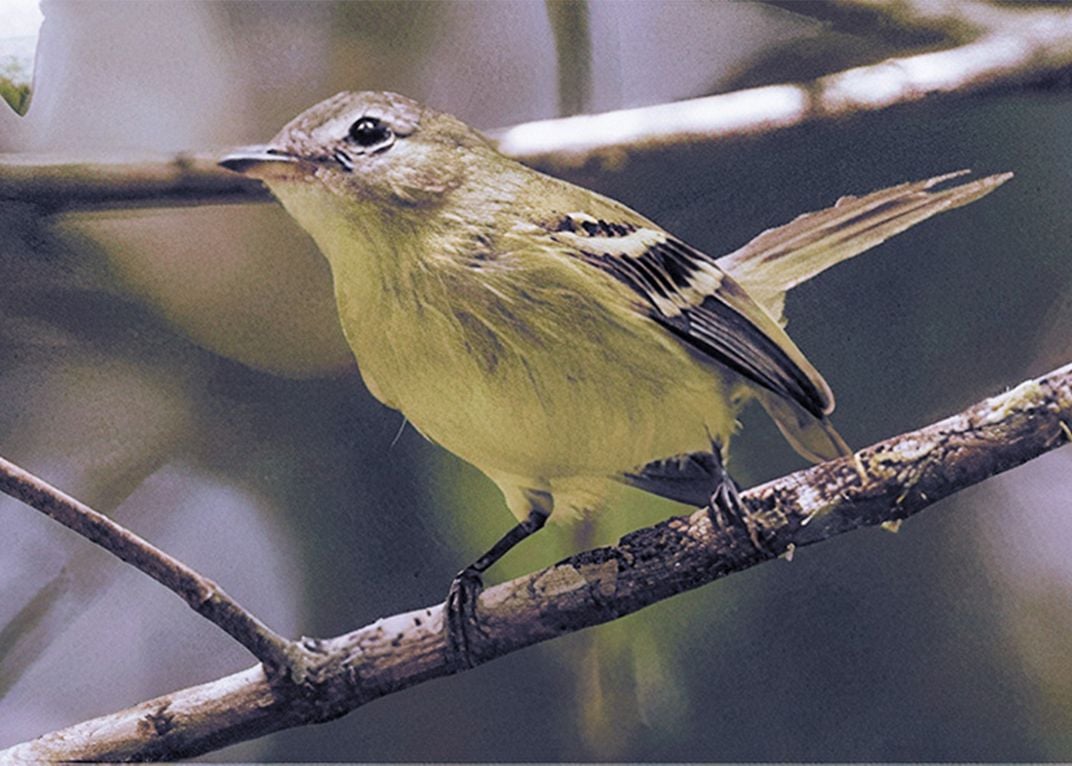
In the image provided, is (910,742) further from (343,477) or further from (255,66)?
(255,66)

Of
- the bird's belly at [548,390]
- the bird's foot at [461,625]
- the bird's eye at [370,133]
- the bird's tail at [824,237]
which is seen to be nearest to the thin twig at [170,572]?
the bird's foot at [461,625]

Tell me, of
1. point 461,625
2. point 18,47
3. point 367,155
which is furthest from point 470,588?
point 18,47

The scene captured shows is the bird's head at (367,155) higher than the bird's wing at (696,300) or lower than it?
higher

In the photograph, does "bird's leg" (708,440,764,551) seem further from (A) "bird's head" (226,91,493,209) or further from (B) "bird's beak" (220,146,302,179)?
(B) "bird's beak" (220,146,302,179)

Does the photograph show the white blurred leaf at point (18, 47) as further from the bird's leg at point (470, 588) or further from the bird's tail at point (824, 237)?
the bird's tail at point (824, 237)

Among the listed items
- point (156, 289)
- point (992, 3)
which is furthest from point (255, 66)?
point (992, 3)

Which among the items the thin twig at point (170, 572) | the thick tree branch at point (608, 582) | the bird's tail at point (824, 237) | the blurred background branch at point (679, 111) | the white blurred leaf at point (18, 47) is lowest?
the thick tree branch at point (608, 582)
